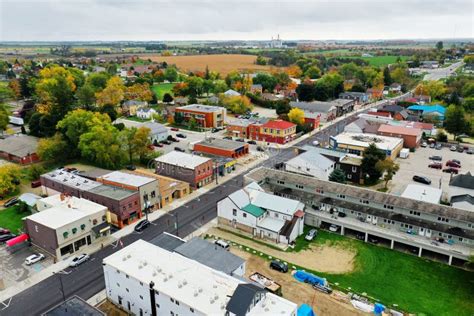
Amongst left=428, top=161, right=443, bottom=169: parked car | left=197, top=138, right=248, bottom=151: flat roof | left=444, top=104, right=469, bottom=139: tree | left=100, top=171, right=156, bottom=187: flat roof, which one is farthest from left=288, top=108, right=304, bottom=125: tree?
left=100, top=171, right=156, bottom=187: flat roof

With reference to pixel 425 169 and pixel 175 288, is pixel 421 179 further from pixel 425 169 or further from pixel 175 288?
pixel 175 288

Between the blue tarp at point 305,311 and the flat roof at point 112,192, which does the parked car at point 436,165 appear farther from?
the flat roof at point 112,192

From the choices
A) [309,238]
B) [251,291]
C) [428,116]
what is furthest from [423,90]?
[251,291]

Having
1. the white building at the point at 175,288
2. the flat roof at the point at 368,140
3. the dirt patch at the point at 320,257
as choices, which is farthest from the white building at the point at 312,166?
the white building at the point at 175,288

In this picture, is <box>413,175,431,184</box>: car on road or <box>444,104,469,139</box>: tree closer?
<box>413,175,431,184</box>: car on road

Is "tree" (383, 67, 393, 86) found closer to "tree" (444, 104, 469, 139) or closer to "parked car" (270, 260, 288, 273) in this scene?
"tree" (444, 104, 469, 139)

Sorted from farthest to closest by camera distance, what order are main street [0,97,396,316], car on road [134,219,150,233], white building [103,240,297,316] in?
car on road [134,219,150,233] < main street [0,97,396,316] < white building [103,240,297,316]

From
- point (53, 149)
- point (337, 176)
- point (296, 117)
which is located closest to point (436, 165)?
point (337, 176)
